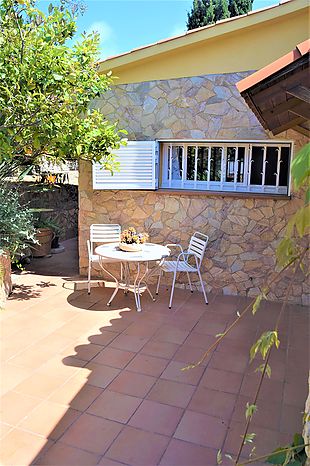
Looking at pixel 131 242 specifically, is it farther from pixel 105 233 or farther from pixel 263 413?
pixel 263 413

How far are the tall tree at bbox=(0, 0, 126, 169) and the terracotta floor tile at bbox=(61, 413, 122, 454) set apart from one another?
8.20 feet

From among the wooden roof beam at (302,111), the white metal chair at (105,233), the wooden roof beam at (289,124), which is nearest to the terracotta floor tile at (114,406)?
the wooden roof beam at (302,111)

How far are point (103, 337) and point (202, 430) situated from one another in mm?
1729

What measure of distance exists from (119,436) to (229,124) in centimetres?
439

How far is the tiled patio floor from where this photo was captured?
96.0 inches

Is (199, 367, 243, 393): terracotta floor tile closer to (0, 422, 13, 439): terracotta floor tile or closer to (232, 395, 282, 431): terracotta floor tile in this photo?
(232, 395, 282, 431): terracotta floor tile

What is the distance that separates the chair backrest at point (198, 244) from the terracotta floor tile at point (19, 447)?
10.8 feet

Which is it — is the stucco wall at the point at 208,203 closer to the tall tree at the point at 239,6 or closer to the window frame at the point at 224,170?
the window frame at the point at 224,170

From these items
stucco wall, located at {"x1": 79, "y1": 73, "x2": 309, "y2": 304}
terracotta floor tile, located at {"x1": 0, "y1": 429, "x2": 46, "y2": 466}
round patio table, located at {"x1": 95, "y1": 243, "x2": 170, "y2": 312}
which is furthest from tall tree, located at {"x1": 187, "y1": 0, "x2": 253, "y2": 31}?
terracotta floor tile, located at {"x1": 0, "y1": 429, "x2": 46, "y2": 466}

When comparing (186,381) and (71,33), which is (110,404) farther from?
(71,33)

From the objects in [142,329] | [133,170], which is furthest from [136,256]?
[133,170]

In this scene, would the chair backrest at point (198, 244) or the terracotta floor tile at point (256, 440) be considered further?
the chair backrest at point (198, 244)

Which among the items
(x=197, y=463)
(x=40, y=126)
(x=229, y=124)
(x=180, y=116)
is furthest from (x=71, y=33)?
(x=197, y=463)

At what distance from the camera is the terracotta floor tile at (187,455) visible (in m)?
2.30
